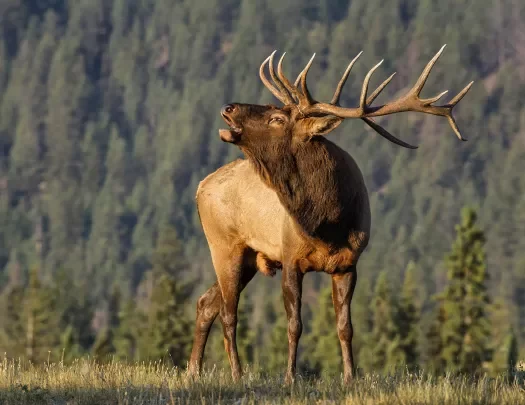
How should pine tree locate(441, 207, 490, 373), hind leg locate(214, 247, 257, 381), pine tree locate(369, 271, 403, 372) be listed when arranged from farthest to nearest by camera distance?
pine tree locate(369, 271, 403, 372) → pine tree locate(441, 207, 490, 373) → hind leg locate(214, 247, 257, 381)

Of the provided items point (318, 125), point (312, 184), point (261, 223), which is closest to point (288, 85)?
point (318, 125)

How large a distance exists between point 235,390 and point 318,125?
3.22 m

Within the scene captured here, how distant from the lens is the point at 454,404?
10852 millimetres

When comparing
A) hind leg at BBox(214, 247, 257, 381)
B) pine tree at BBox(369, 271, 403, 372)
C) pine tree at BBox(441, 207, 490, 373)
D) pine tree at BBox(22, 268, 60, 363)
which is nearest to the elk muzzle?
hind leg at BBox(214, 247, 257, 381)

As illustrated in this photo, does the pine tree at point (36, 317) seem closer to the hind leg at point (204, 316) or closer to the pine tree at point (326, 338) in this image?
the pine tree at point (326, 338)

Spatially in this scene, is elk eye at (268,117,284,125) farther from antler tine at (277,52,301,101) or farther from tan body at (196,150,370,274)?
tan body at (196,150,370,274)

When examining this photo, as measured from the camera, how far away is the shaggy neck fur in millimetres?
14359

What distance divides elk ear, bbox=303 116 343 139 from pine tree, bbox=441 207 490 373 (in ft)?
120

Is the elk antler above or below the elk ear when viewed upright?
above

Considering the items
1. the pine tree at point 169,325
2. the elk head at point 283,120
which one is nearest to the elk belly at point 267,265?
the elk head at point 283,120

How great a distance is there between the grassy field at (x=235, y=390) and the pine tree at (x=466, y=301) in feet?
121

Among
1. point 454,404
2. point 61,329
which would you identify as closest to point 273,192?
point 454,404

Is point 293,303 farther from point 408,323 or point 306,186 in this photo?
point 408,323

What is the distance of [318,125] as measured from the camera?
47.1 ft
